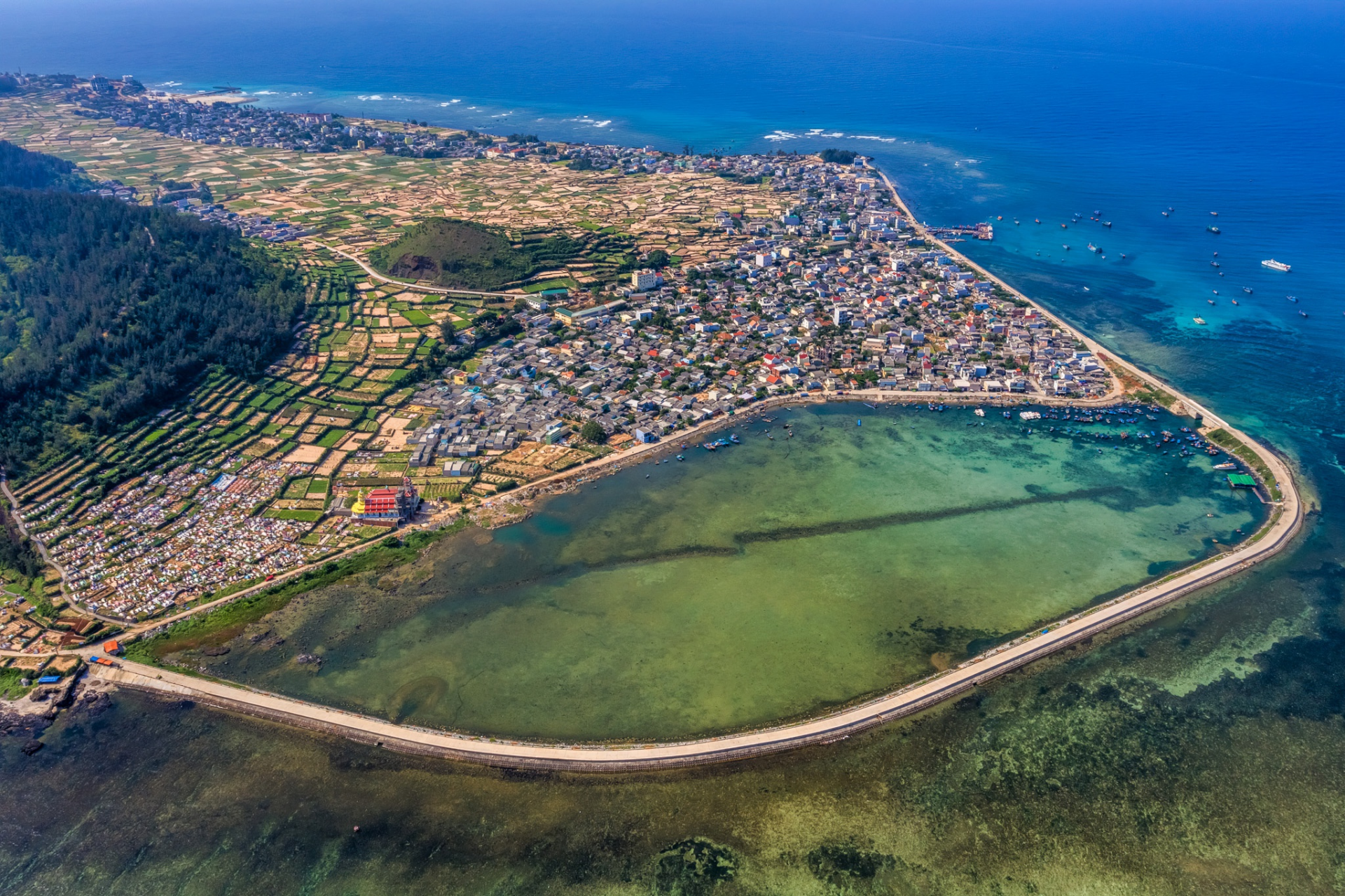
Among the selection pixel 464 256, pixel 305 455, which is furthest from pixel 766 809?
pixel 464 256

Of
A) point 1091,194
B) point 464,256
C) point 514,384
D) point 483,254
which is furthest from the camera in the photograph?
point 1091,194

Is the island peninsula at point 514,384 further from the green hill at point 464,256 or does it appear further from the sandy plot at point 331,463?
the green hill at point 464,256

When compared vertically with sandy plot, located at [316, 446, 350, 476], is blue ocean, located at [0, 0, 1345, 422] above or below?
above

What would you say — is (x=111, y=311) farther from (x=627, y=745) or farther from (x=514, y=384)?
(x=627, y=745)

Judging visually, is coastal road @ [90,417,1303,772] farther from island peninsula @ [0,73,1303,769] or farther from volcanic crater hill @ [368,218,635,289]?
volcanic crater hill @ [368,218,635,289]

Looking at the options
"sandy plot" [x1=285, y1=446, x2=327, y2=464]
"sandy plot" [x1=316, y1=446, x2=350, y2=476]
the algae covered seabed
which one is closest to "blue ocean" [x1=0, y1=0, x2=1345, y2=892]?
the algae covered seabed

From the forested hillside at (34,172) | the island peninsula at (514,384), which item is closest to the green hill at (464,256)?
the island peninsula at (514,384)

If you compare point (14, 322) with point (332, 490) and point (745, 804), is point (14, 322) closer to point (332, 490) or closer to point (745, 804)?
point (332, 490)
